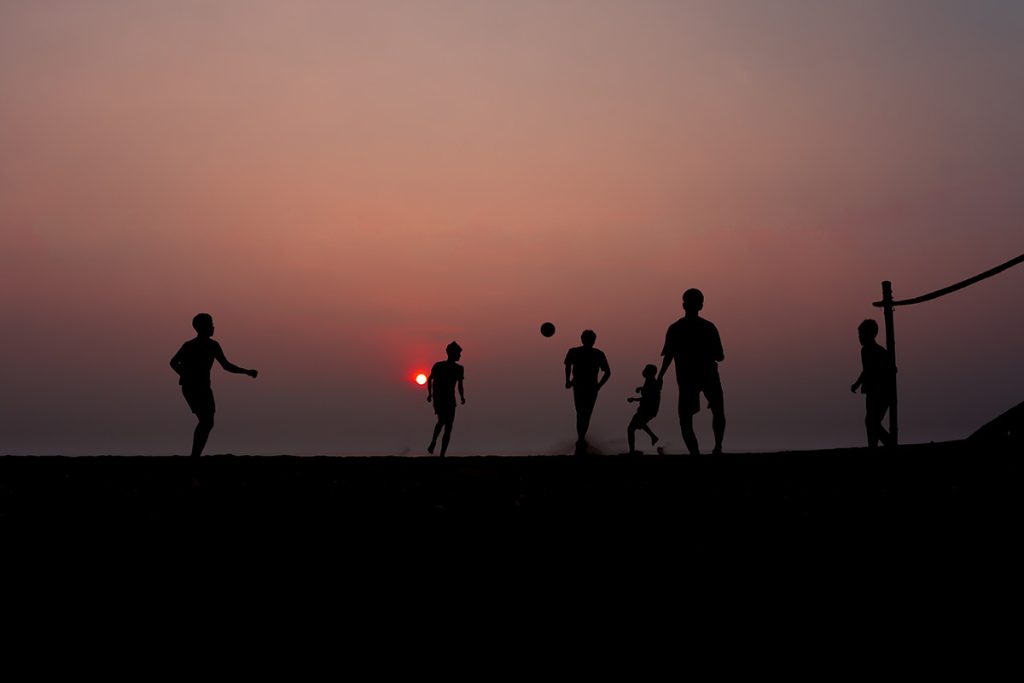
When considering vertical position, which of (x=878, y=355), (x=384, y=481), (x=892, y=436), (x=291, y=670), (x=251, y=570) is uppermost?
(x=878, y=355)

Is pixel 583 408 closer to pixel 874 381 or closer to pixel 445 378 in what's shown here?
pixel 445 378

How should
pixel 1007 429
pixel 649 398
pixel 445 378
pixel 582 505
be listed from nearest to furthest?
pixel 582 505 → pixel 1007 429 → pixel 445 378 → pixel 649 398

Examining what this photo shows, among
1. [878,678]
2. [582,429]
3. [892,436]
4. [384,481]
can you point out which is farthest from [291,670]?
[582,429]

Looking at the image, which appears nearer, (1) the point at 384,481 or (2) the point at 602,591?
(2) the point at 602,591

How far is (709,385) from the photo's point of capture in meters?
13.1

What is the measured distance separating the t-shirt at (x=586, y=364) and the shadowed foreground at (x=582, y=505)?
657 centimetres

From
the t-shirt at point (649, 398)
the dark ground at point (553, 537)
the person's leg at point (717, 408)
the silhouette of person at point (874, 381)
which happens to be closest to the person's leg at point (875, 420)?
the silhouette of person at point (874, 381)

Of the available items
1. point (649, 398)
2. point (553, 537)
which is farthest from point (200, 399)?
point (649, 398)

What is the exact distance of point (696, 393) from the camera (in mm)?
13125

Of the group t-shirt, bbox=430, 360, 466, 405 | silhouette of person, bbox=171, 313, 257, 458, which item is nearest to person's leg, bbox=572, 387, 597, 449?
t-shirt, bbox=430, 360, 466, 405

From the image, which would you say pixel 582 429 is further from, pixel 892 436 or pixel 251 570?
pixel 251 570

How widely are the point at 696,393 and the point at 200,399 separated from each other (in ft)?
17.9

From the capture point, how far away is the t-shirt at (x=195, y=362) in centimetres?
1377

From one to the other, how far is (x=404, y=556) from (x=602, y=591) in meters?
1.29
